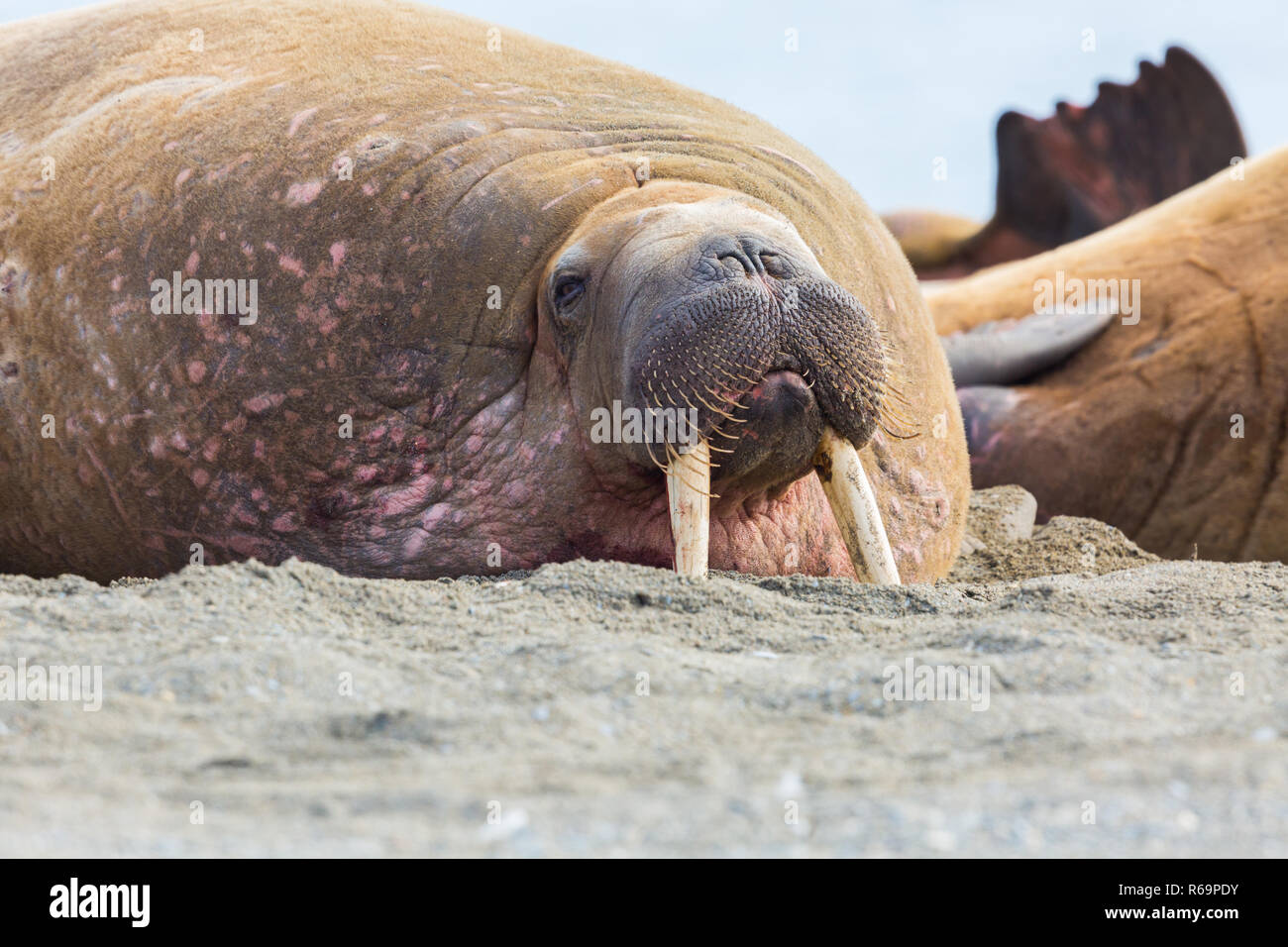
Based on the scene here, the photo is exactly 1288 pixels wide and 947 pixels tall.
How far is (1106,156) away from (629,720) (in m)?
10.2

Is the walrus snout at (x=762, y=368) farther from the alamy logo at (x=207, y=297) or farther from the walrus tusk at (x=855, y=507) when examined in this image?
the alamy logo at (x=207, y=297)

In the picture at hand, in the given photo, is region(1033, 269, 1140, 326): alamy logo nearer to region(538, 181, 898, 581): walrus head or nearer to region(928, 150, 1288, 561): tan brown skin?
region(928, 150, 1288, 561): tan brown skin

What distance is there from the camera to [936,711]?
96.7 inches

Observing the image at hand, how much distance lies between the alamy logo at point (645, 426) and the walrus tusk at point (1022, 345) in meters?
4.19

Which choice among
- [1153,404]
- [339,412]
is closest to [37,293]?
[339,412]

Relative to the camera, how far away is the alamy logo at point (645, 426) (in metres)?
3.65

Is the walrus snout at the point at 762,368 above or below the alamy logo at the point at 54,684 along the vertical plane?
above

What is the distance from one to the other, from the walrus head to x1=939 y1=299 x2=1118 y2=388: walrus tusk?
12.9ft

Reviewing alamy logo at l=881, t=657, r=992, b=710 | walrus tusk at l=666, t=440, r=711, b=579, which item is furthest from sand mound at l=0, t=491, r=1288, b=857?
walrus tusk at l=666, t=440, r=711, b=579

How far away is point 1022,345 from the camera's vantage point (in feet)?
25.2

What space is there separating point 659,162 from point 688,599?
168cm
